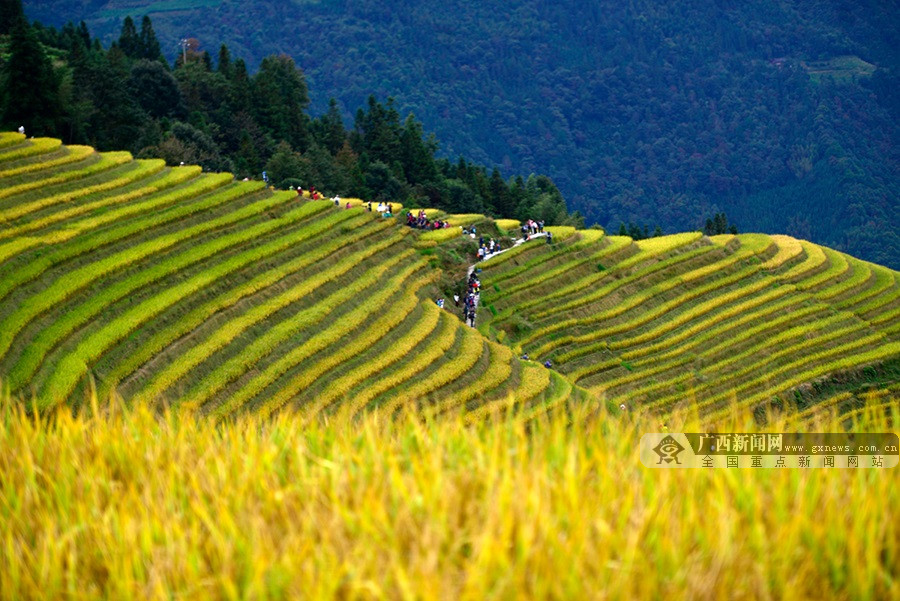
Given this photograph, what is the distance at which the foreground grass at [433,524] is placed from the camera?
6.86 meters

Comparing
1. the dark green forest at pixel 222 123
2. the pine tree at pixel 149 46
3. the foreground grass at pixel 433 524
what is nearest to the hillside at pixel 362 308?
the foreground grass at pixel 433 524

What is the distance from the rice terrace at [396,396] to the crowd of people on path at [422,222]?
20.7 inches

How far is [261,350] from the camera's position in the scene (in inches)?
1170

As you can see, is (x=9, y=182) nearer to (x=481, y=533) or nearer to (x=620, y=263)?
(x=620, y=263)

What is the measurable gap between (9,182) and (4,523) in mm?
30694

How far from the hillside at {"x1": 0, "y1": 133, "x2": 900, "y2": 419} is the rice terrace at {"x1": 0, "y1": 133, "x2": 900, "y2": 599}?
129mm

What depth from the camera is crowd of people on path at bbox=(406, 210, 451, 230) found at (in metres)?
50.3

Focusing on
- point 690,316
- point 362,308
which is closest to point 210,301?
point 362,308

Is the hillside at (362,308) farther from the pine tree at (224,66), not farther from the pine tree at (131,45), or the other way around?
the pine tree at (131,45)

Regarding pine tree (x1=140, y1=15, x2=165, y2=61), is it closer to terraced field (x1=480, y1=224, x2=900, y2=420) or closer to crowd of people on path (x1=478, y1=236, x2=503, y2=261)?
crowd of people on path (x1=478, y1=236, x2=503, y2=261)

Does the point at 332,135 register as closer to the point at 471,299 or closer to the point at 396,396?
the point at 471,299

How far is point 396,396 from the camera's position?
98.1 ft

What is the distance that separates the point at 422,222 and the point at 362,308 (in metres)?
15.2

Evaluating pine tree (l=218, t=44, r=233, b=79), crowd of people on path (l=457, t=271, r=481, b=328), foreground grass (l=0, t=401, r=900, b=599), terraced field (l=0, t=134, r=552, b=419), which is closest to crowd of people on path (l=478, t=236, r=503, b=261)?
crowd of people on path (l=457, t=271, r=481, b=328)
